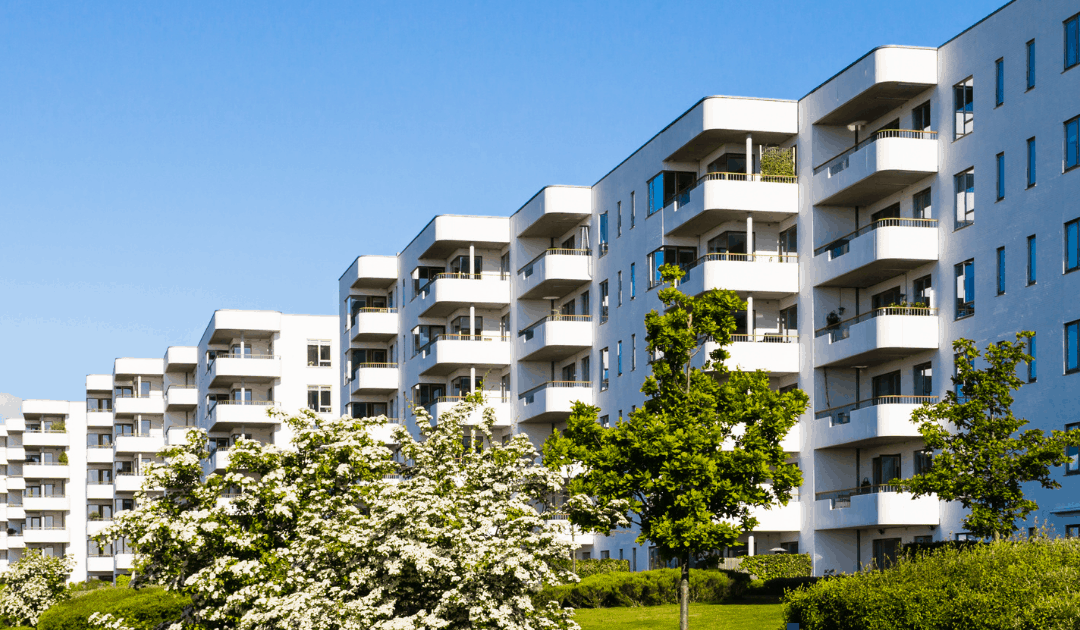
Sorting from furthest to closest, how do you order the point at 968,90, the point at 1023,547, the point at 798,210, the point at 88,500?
the point at 88,500
the point at 798,210
the point at 968,90
the point at 1023,547

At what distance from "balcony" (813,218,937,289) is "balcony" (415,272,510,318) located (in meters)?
25.7

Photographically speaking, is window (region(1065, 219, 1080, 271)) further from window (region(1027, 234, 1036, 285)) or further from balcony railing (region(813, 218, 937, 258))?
balcony railing (region(813, 218, 937, 258))

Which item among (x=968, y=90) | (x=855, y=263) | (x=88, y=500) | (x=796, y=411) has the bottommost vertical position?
(x=88, y=500)

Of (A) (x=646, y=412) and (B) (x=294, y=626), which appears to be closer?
(B) (x=294, y=626)

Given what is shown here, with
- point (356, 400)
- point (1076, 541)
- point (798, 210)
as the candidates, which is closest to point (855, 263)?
point (798, 210)

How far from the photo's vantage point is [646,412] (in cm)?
3553

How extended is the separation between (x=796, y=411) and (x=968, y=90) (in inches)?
624

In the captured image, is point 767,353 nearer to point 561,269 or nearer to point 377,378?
point 561,269

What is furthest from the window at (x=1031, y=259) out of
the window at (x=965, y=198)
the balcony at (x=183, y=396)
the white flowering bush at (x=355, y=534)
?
the balcony at (x=183, y=396)

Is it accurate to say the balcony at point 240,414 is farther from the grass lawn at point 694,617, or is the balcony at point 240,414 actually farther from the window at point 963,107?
the window at point 963,107

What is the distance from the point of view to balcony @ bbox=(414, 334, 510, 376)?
71438mm

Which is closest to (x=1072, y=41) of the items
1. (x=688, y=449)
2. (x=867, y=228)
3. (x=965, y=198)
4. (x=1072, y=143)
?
(x=1072, y=143)

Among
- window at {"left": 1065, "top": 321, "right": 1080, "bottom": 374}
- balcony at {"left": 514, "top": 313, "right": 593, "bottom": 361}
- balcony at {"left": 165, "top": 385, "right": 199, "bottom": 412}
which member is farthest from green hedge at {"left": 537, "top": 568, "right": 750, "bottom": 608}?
balcony at {"left": 165, "top": 385, "right": 199, "bottom": 412}

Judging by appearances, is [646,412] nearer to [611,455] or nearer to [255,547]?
[611,455]
